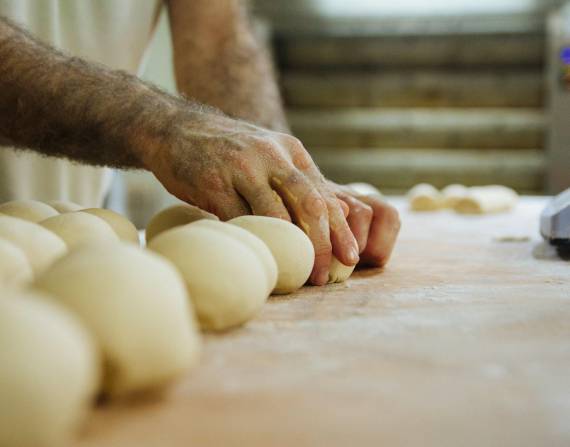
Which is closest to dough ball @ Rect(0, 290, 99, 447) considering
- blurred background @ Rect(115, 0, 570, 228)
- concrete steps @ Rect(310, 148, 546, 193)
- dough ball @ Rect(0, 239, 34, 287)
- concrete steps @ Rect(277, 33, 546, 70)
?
dough ball @ Rect(0, 239, 34, 287)

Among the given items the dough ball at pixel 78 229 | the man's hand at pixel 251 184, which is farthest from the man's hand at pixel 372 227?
the dough ball at pixel 78 229

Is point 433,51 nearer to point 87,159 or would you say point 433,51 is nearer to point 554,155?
point 554,155

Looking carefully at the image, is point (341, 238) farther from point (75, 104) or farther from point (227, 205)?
point (75, 104)

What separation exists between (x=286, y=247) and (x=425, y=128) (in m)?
4.71

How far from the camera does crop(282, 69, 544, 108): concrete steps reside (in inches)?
217

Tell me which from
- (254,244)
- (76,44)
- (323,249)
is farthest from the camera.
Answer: (76,44)

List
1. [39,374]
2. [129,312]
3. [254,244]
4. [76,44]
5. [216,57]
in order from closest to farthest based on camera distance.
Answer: [39,374] < [129,312] < [254,244] < [76,44] < [216,57]

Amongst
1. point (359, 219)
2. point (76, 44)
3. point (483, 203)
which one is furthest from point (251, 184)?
point (483, 203)

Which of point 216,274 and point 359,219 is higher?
point 216,274

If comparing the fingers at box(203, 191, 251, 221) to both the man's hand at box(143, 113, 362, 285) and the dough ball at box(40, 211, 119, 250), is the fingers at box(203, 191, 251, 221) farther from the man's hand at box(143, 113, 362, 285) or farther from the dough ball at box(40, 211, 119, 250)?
the dough ball at box(40, 211, 119, 250)

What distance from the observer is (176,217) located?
4.38 feet

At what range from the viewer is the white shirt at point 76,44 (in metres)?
2.03

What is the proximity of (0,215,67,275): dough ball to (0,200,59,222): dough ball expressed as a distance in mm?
238

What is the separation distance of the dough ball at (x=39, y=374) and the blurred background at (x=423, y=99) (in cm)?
488
